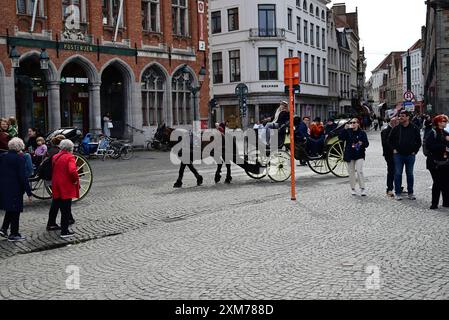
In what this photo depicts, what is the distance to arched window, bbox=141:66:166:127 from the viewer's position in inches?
1235

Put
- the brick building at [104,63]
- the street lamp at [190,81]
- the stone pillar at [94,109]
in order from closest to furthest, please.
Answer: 1. the brick building at [104,63]
2. the stone pillar at [94,109]
3. the street lamp at [190,81]

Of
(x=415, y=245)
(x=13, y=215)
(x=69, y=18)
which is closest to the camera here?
(x=415, y=245)

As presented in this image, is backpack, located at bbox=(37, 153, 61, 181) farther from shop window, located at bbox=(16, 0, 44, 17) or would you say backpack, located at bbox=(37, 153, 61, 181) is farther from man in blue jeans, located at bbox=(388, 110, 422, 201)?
shop window, located at bbox=(16, 0, 44, 17)

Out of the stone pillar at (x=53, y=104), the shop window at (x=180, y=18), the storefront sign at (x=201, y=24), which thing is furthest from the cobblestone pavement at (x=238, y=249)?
the storefront sign at (x=201, y=24)

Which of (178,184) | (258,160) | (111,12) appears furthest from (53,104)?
(258,160)

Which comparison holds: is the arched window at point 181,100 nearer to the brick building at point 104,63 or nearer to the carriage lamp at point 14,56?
the brick building at point 104,63

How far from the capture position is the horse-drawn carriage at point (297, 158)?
14626mm

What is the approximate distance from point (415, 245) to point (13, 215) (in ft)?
18.3

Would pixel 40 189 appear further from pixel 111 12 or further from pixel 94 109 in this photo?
pixel 111 12

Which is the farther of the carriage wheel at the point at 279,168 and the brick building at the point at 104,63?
the brick building at the point at 104,63

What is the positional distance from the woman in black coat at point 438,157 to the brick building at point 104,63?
1835cm
